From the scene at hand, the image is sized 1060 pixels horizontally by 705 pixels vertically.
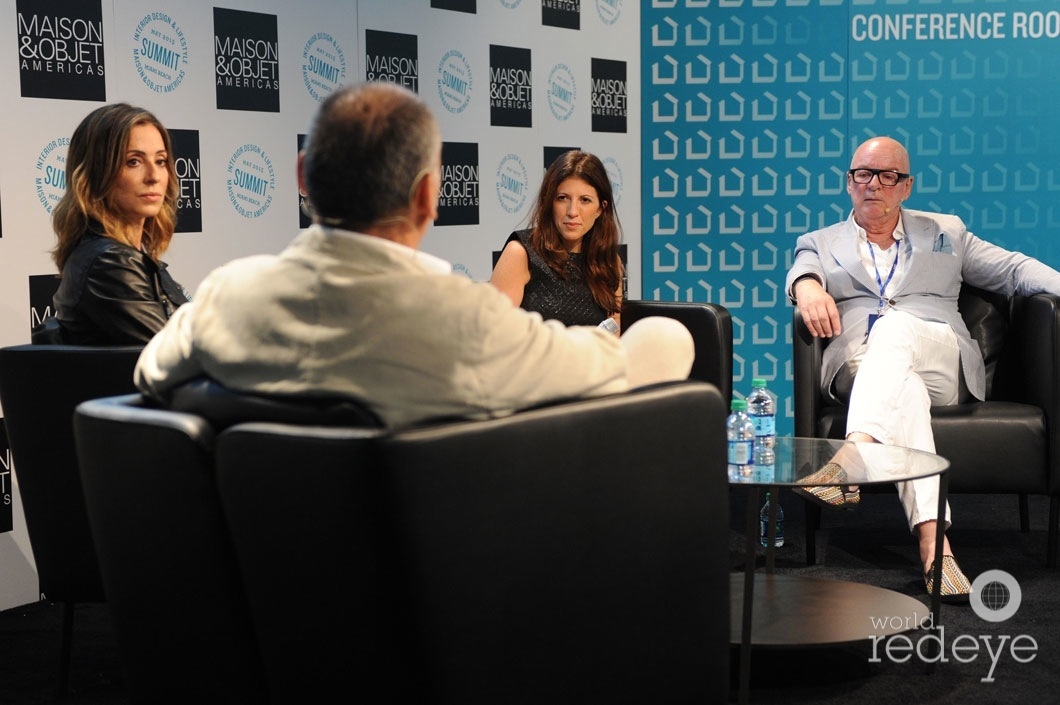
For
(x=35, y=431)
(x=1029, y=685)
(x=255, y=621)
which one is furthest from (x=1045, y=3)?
(x=255, y=621)

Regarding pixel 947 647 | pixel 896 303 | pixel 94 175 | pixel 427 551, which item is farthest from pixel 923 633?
pixel 94 175

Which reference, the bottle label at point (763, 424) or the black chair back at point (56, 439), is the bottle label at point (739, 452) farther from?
the black chair back at point (56, 439)

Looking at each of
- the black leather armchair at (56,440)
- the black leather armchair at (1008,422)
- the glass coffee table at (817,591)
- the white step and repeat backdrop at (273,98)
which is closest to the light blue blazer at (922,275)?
the black leather armchair at (1008,422)

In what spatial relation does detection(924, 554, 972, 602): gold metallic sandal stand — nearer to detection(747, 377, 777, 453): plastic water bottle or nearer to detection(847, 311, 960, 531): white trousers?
detection(847, 311, 960, 531): white trousers

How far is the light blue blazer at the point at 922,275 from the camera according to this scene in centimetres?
438

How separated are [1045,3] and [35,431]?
4813 millimetres

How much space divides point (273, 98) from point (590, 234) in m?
1.26

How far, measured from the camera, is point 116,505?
6.43 ft

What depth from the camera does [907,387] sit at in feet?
13.1

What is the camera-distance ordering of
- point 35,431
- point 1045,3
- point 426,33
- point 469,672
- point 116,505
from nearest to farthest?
point 469,672, point 116,505, point 35,431, point 426,33, point 1045,3

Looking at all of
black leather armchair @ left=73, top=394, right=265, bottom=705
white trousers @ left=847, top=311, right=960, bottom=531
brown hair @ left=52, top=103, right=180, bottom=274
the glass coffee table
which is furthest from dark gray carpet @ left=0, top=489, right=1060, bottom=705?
black leather armchair @ left=73, top=394, right=265, bottom=705

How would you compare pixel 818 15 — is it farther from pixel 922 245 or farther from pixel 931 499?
pixel 931 499

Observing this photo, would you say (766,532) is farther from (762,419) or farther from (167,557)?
(167,557)

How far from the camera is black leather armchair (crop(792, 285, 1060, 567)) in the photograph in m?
4.02
